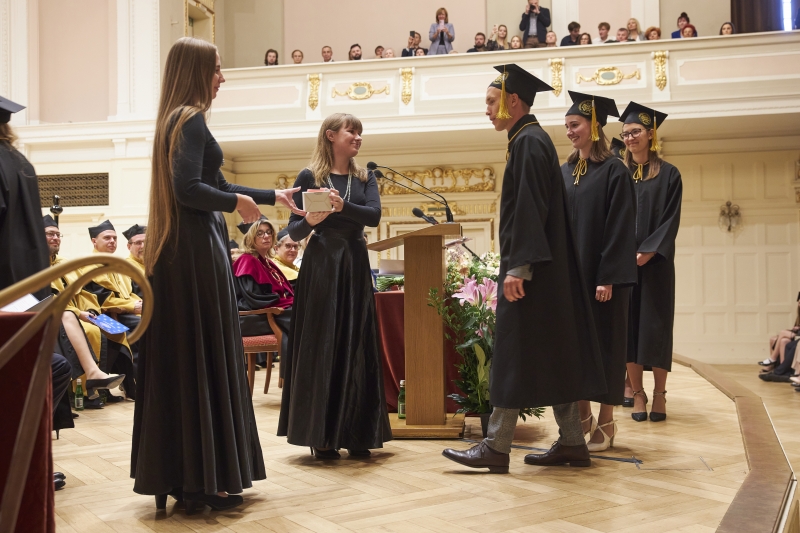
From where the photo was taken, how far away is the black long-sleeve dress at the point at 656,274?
4.32m

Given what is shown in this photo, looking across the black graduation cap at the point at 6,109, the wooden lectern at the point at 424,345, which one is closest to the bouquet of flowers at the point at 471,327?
the wooden lectern at the point at 424,345

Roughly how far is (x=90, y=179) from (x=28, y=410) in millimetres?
10924

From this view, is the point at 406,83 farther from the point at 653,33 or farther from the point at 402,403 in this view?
the point at 402,403

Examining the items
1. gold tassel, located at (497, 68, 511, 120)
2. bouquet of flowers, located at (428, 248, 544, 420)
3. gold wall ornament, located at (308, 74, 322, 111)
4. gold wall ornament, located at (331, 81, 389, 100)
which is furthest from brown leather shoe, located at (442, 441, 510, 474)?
gold wall ornament, located at (308, 74, 322, 111)

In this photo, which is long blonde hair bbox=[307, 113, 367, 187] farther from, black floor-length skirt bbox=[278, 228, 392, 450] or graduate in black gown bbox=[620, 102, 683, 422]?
graduate in black gown bbox=[620, 102, 683, 422]

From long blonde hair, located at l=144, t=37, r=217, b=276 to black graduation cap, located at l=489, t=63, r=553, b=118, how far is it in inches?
46.1

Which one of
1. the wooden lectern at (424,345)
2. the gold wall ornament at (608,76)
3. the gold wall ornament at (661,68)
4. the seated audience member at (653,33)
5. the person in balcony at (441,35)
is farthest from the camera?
the person in balcony at (441,35)

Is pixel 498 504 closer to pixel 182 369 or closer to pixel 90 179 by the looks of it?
pixel 182 369

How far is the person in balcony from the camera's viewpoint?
38.5 ft

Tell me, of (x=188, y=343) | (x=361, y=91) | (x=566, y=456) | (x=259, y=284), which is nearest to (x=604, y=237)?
(x=566, y=456)

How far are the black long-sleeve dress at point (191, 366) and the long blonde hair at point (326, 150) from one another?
1023 mm

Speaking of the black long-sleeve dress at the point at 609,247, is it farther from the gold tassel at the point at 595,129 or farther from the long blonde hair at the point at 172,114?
the long blonde hair at the point at 172,114

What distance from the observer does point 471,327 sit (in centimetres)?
403

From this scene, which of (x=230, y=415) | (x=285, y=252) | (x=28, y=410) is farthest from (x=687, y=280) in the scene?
(x=28, y=410)
